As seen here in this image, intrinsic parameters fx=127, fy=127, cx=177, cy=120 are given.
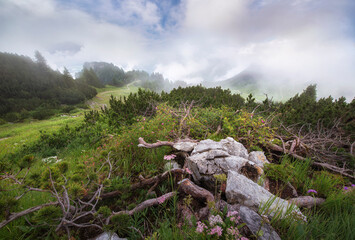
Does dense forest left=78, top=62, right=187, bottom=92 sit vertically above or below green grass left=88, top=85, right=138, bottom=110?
above

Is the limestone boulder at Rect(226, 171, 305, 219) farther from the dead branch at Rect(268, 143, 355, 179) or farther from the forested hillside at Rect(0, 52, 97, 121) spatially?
the forested hillside at Rect(0, 52, 97, 121)

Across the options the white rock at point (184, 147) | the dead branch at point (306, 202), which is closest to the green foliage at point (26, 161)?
the white rock at point (184, 147)

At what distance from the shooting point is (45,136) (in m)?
6.25

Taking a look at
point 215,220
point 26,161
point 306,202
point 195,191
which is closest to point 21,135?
point 26,161

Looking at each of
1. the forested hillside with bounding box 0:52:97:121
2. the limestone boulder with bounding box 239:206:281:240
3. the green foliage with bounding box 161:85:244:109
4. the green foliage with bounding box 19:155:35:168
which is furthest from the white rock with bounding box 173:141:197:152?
the forested hillside with bounding box 0:52:97:121

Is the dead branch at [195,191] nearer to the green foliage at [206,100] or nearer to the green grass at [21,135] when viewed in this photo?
the green foliage at [206,100]

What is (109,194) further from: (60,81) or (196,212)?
(60,81)

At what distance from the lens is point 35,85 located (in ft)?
155

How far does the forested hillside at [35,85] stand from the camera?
3982 cm

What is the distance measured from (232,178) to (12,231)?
3.31 m

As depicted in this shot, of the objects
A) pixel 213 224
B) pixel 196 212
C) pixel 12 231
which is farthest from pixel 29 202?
pixel 213 224

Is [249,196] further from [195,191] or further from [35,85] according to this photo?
[35,85]

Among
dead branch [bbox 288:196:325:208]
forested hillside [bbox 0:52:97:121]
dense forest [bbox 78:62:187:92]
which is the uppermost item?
dense forest [bbox 78:62:187:92]

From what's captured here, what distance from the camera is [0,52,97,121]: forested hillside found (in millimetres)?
39822
